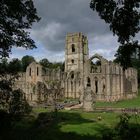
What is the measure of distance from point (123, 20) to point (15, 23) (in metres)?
4.19

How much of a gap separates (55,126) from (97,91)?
38258 millimetres

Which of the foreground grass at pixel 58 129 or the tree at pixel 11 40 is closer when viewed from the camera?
the tree at pixel 11 40

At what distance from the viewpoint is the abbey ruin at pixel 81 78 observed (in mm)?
63969

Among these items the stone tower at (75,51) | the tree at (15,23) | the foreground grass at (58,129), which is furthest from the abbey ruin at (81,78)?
the tree at (15,23)

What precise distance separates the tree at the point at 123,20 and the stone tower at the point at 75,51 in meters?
59.5

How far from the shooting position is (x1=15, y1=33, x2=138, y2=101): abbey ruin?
63969 mm

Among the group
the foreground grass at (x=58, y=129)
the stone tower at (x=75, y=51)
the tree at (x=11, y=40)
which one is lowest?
the foreground grass at (x=58, y=129)

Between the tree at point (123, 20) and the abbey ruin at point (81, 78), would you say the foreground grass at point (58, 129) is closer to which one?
the tree at point (123, 20)

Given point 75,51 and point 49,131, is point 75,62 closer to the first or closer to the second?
point 75,51

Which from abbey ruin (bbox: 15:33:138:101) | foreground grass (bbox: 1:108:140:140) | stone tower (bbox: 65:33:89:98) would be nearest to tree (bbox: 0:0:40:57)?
foreground grass (bbox: 1:108:140:140)

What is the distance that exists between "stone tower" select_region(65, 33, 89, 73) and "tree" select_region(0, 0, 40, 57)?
58.8 m

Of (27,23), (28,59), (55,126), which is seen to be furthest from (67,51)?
(27,23)

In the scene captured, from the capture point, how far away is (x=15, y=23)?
46.3 ft

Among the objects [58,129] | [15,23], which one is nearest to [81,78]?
[58,129]
